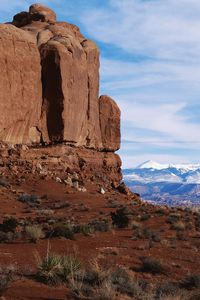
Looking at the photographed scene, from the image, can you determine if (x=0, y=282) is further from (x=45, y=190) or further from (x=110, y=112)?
(x=110, y=112)

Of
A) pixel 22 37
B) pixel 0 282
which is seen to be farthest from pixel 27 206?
pixel 0 282

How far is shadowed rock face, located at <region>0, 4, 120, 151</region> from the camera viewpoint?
42156 mm

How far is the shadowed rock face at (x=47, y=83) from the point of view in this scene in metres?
42.2

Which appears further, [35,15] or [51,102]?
[35,15]

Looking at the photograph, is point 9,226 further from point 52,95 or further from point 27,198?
point 52,95

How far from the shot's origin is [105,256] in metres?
15.4

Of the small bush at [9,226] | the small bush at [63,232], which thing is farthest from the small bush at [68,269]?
the small bush at [9,226]

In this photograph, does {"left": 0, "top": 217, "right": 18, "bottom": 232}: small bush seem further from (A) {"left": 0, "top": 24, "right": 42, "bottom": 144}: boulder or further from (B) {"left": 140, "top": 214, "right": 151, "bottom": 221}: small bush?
A: (A) {"left": 0, "top": 24, "right": 42, "bottom": 144}: boulder

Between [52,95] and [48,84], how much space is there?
1095mm

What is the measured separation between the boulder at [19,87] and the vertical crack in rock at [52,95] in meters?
0.89

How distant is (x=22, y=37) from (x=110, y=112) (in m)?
16.0

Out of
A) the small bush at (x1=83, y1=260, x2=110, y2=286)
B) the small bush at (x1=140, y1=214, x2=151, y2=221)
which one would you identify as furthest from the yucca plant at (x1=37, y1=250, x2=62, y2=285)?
the small bush at (x1=140, y1=214, x2=151, y2=221)

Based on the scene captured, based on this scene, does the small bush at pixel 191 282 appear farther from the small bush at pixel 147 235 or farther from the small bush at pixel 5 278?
the small bush at pixel 147 235

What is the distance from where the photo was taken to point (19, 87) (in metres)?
42.9
